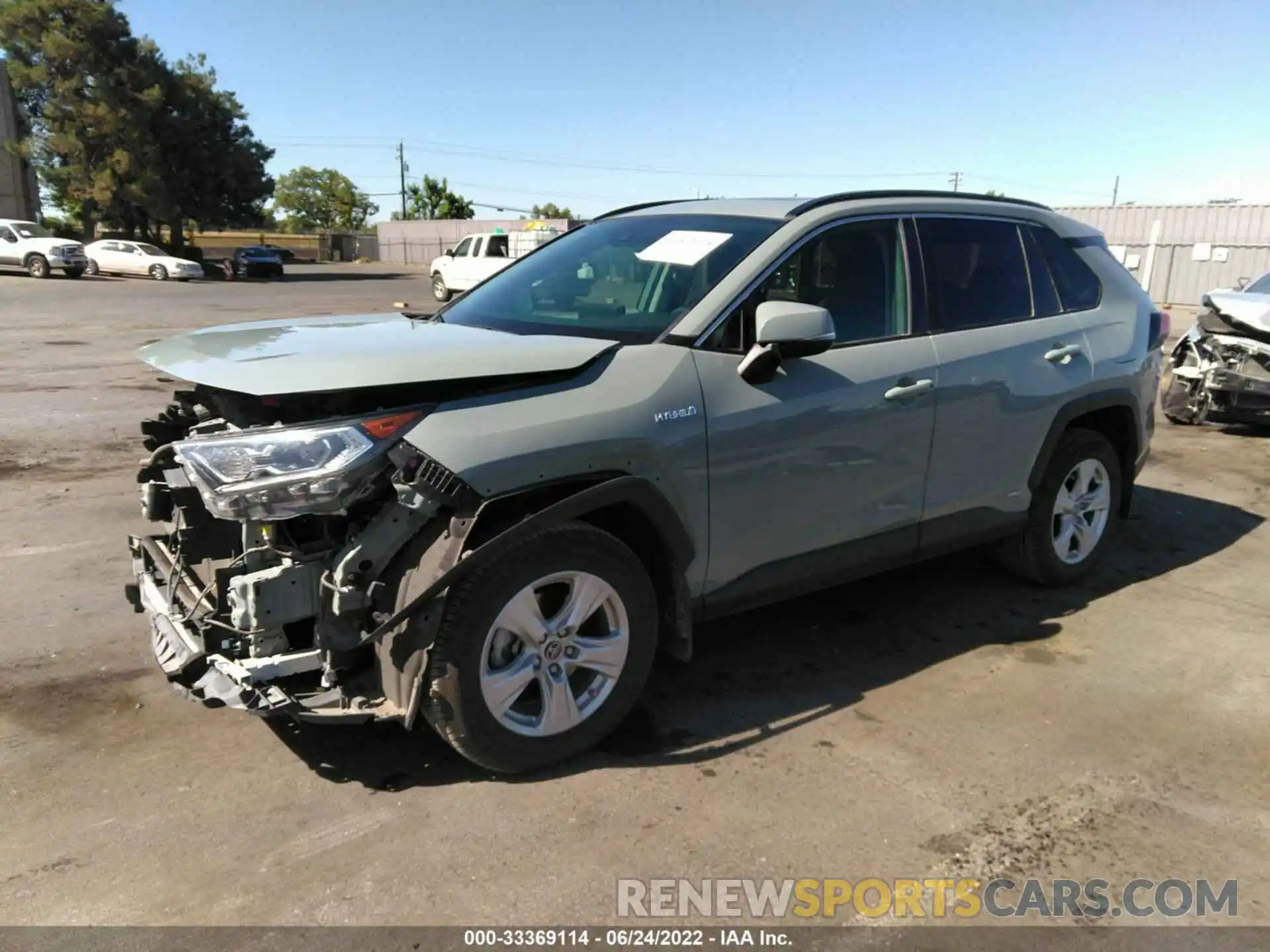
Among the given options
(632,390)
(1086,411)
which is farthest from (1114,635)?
(632,390)

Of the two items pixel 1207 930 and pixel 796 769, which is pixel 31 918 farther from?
pixel 1207 930

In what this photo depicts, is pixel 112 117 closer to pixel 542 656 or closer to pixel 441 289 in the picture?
pixel 441 289

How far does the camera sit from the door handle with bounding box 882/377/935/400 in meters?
3.90

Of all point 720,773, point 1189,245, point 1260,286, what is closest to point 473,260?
point 1260,286

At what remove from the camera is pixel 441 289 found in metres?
29.3

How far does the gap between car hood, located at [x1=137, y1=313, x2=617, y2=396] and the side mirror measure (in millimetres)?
528

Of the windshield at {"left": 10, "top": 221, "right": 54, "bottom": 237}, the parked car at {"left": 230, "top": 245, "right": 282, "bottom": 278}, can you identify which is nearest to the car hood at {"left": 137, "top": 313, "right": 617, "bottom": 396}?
the windshield at {"left": 10, "top": 221, "right": 54, "bottom": 237}

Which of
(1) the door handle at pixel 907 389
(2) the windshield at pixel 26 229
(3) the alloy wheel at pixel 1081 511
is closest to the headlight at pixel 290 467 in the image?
(1) the door handle at pixel 907 389

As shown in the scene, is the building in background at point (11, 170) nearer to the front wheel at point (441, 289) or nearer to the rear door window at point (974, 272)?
the front wheel at point (441, 289)

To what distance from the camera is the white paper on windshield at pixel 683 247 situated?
3814 mm

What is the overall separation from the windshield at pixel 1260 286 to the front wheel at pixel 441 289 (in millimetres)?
22243

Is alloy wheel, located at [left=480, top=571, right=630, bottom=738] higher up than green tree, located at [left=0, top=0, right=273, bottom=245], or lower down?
lower down

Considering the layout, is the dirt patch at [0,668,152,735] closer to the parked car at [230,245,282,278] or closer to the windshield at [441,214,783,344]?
the windshield at [441,214,783,344]

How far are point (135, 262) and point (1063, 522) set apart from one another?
39.1 metres
